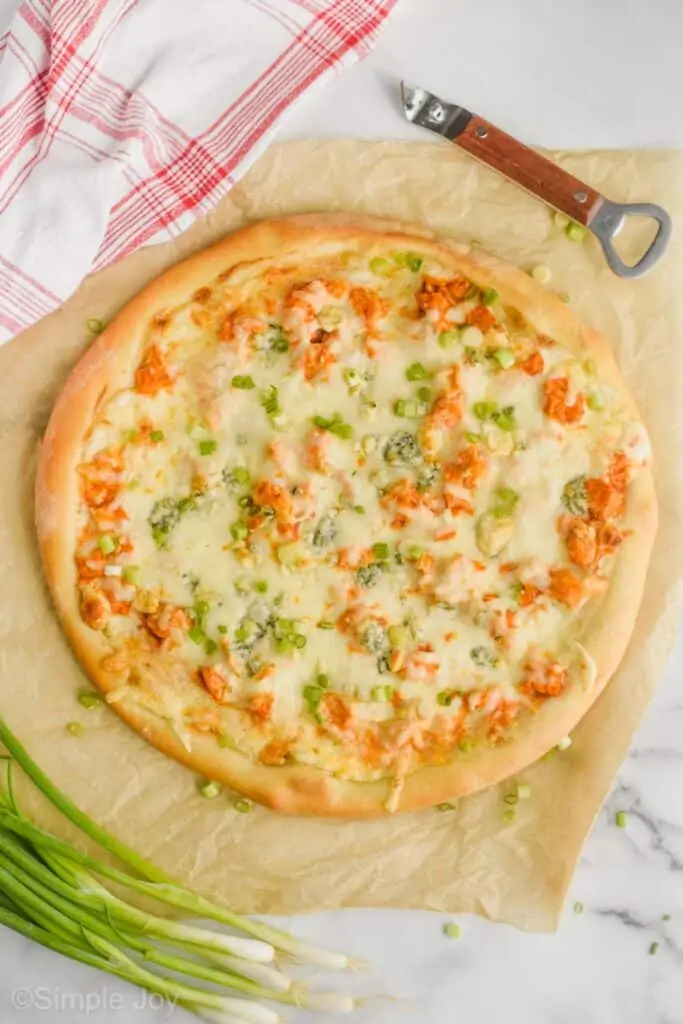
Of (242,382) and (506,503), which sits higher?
(506,503)

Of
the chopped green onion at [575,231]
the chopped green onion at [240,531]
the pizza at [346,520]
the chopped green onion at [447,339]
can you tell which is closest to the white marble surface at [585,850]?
the chopped green onion at [575,231]

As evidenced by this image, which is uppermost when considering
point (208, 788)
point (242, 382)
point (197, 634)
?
point (242, 382)

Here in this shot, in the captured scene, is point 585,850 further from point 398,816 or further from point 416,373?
point 416,373

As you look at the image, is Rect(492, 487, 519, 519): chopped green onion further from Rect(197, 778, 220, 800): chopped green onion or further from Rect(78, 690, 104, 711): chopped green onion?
Rect(78, 690, 104, 711): chopped green onion

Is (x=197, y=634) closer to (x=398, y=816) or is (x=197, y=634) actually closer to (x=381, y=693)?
(x=381, y=693)

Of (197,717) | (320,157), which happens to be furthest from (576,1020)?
(320,157)

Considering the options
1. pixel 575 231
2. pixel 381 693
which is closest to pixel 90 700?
pixel 381 693

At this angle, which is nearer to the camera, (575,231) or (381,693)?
(381,693)
